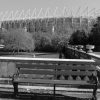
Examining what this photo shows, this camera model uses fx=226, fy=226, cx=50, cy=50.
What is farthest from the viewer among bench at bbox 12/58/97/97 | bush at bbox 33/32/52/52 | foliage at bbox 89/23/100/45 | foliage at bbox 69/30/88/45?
bush at bbox 33/32/52/52

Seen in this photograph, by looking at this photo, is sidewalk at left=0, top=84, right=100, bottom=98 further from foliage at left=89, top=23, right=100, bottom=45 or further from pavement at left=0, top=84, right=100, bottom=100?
foliage at left=89, top=23, right=100, bottom=45

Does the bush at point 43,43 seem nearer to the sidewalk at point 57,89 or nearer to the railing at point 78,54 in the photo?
A: the railing at point 78,54

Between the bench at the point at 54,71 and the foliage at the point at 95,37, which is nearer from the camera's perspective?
the bench at the point at 54,71

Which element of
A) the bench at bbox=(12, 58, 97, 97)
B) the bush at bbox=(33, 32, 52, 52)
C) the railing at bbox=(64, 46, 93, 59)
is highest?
the bench at bbox=(12, 58, 97, 97)

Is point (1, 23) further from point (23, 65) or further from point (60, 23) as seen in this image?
point (23, 65)

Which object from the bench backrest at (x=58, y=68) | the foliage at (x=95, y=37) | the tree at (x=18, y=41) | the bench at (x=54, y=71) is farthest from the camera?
the tree at (x=18, y=41)

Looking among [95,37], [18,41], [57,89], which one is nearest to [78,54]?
[57,89]

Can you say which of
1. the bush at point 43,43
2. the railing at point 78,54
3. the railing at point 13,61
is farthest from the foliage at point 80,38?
the railing at point 13,61

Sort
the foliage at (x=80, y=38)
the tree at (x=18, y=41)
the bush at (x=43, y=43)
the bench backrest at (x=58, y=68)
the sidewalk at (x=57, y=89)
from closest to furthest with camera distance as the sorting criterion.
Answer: the bench backrest at (x=58, y=68)
the sidewalk at (x=57, y=89)
the tree at (x=18, y=41)
the foliage at (x=80, y=38)
the bush at (x=43, y=43)

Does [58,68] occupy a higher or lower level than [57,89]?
higher

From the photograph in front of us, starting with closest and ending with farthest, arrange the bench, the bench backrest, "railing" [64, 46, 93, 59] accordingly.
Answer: the bench, the bench backrest, "railing" [64, 46, 93, 59]

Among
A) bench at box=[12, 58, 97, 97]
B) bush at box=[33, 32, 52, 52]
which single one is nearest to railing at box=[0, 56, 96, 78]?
bench at box=[12, 58, 97, 97]

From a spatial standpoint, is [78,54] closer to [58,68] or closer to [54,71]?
[58,68]

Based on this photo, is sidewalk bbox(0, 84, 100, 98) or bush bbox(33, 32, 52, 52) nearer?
sidewalk bbox(0, 84, 100, 98)
